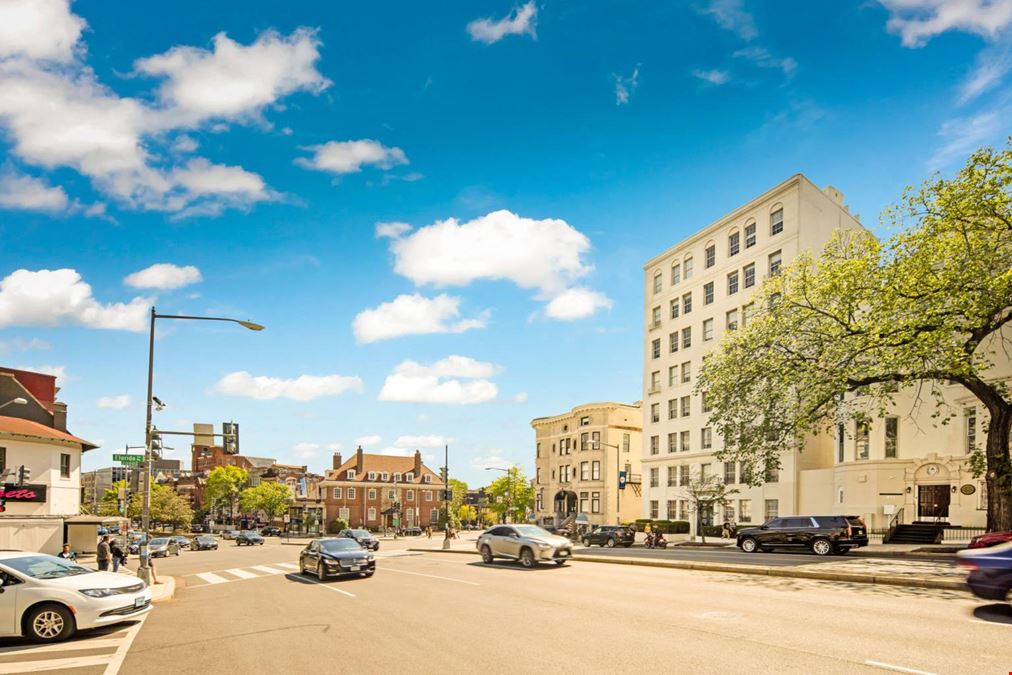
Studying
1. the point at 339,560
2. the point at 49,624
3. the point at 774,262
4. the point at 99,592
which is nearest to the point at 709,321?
the point at 774,262

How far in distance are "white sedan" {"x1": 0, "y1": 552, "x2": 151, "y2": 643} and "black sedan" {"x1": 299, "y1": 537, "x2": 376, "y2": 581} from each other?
34.3 ft

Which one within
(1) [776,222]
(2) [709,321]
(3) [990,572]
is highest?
(1) [776,222]

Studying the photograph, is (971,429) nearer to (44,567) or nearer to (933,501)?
(933,501)

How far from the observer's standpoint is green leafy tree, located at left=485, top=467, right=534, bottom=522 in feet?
312

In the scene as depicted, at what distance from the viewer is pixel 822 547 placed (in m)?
27.2

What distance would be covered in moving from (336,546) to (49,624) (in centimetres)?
1293

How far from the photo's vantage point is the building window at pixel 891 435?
3894cm

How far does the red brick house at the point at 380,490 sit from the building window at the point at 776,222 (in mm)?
64329

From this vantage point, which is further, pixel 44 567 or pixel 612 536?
pixel 612 536

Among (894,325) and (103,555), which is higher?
(894,325)

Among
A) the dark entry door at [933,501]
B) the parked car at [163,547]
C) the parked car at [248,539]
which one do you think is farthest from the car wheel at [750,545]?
the parked car at [248,539]

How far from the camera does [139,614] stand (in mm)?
13227

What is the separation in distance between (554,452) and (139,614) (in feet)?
252

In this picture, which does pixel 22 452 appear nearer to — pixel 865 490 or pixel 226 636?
pixel 226 636
